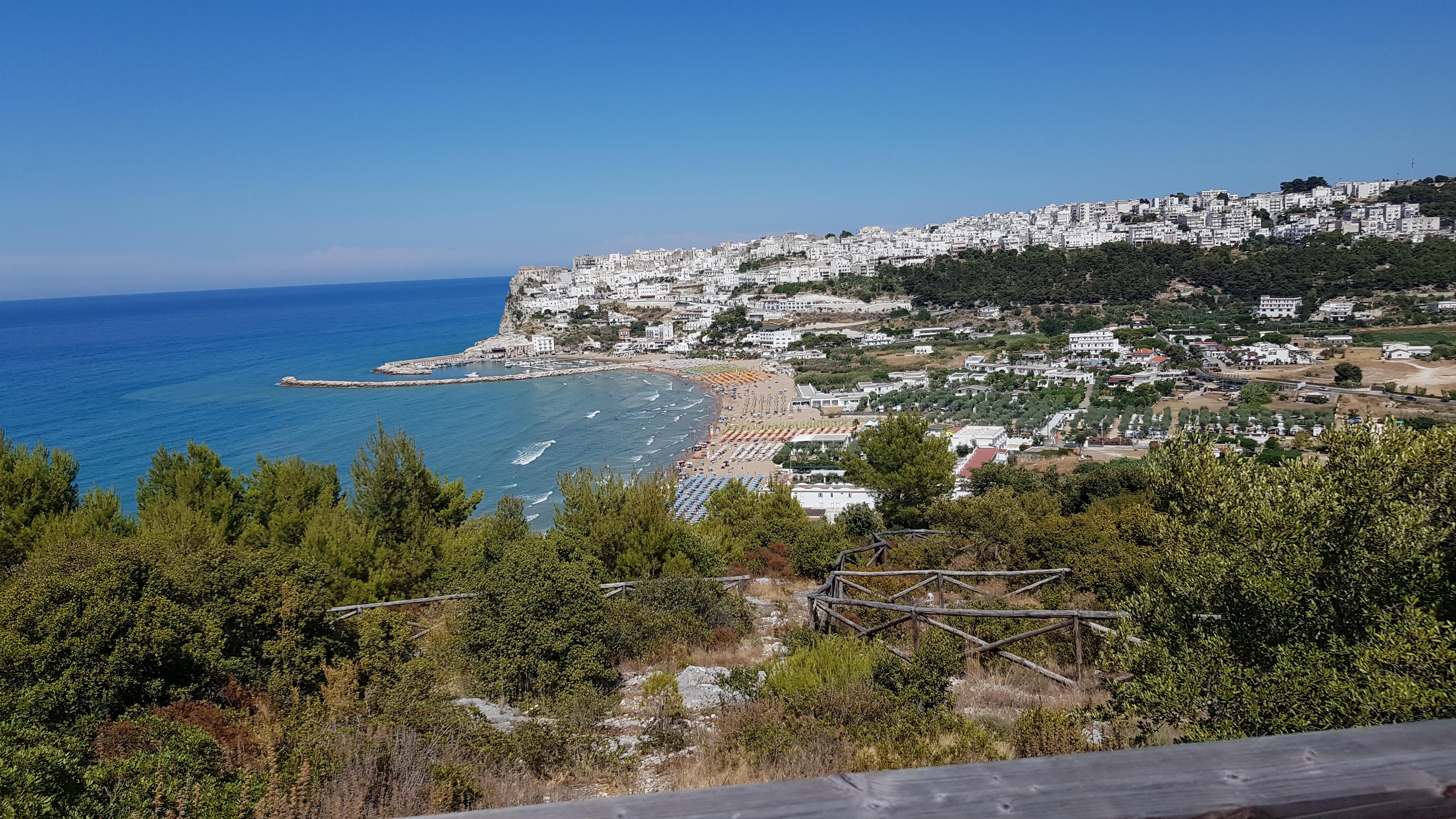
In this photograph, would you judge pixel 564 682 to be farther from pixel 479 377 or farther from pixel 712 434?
pixel 479 377

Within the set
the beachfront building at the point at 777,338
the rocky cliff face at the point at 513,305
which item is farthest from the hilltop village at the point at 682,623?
the rocky cliff face at the point at 513,305

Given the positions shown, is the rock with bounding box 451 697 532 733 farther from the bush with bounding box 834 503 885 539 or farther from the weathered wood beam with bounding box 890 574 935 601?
the bush with bounding box 834 503 885 539

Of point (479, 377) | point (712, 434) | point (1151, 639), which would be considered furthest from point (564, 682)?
point (479, 377)

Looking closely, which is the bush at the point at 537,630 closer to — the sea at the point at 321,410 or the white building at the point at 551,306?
the sea at the point at 321,410

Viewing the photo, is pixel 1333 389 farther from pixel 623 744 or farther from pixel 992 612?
pixel 623 744

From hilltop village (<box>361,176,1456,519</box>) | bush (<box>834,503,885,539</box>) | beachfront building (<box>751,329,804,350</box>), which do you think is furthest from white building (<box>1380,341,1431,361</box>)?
bush (<box>834,503,885,539</box>)

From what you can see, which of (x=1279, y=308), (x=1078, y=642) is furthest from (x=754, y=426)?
(x=1279, y=308)
